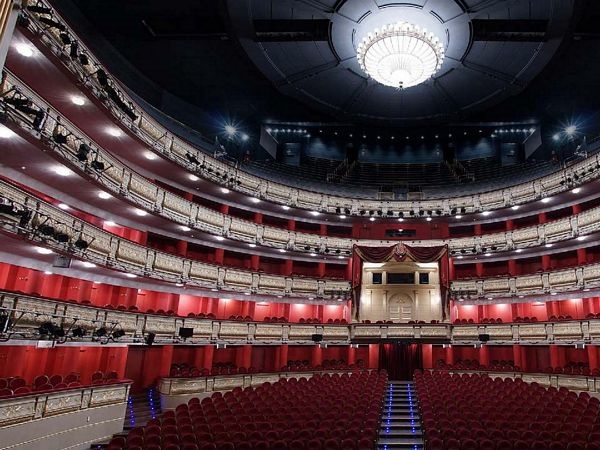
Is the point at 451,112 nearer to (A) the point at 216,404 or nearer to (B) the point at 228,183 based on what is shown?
(B) the point at 228,183

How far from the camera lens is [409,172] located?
2628 cm

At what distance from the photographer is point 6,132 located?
8883mm

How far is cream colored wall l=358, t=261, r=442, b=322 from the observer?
69.1 feet

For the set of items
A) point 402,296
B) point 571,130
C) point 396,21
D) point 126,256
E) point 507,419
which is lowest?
point 507,419

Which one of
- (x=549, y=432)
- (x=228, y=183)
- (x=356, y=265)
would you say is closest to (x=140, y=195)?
(x=228, y=183)

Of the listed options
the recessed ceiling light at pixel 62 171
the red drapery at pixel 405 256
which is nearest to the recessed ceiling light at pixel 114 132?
the recessed ceiling light at pixel 62 171

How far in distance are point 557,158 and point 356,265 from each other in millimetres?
12456

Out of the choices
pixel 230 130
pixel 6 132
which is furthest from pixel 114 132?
pixel 230 130

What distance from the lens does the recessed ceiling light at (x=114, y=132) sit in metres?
13.7

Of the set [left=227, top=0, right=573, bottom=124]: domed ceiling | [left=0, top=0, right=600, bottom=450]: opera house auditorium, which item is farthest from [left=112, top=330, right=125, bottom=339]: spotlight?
[left=227, top=0, right=573, bottom=124]: domed ceiling

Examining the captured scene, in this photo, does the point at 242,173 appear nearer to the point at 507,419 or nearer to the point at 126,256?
the point at 126,256

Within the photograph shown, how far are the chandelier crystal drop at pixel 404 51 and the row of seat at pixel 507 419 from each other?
10.9 meters

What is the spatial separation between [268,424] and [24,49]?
9714 millimetres

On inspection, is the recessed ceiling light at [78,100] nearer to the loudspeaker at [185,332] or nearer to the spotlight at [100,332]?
the spotlight at [100,332]
